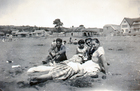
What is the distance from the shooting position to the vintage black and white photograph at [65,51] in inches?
92.3

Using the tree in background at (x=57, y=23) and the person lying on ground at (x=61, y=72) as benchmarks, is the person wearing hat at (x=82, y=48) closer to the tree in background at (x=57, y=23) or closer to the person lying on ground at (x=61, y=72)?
the person lying on ground at (x=61, y=72)

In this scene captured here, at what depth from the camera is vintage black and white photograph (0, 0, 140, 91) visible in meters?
2.34

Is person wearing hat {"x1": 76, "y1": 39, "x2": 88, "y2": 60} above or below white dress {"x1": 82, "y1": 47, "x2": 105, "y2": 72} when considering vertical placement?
above

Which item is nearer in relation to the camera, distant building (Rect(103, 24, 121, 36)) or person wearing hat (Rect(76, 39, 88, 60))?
→ person wearing hat (Rect(76, 39, 88, 60))

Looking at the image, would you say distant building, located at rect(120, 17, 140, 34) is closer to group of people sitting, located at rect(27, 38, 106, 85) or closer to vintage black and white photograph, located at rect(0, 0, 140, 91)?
vintage black and white photograph, located at rect(0, 0, 140, 91)

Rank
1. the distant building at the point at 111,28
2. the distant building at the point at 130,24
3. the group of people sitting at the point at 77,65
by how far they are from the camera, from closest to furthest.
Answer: the group of people sitting at the point at 77,65 → the distant building at the point at 130,24 → the distant building at the point at 111,28

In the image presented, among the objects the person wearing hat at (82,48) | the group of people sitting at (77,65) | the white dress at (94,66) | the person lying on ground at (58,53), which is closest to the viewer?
the group of people sitting at (77,65)

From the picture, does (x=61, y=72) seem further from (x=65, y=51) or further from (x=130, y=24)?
(x=130, y=24)

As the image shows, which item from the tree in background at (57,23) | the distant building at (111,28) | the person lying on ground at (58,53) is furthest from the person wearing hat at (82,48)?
the distant building at (111,28)

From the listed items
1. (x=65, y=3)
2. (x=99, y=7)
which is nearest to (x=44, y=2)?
(x=65, y=3)

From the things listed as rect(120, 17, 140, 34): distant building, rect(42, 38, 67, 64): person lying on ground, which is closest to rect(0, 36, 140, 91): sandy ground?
rect(120, 17, 140, 34): distant building

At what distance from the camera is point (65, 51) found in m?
3.18

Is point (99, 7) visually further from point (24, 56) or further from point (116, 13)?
point (24, 56)

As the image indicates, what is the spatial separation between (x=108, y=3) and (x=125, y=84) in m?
1.78
